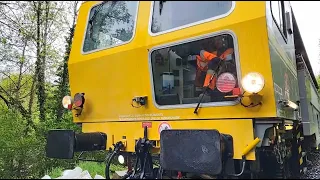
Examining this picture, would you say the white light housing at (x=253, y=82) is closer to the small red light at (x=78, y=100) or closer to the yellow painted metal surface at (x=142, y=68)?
the yellow painted metal surface at (x=142, y=68)

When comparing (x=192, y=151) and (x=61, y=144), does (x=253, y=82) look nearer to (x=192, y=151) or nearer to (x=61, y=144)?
(x=192, y=151)

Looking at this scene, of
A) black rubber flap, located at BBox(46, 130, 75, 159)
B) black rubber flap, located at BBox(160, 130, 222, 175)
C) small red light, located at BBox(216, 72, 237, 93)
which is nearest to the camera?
black rubber flap, located at BBox(160, 130, 222, 175)

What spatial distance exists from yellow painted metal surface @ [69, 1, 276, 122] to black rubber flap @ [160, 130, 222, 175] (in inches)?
16.1

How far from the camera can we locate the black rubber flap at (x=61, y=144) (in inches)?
125

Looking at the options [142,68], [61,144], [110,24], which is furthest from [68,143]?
[110,24]

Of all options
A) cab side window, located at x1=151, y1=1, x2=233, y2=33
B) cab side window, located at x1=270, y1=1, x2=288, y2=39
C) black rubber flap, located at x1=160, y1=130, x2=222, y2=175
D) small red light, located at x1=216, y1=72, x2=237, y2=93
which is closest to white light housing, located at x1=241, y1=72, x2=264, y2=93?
small red light, located at x1=216, y1=72, x2=237, y2=93

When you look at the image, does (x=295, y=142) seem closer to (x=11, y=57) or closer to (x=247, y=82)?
(x=247, y=82)

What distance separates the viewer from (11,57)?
8.16 metres

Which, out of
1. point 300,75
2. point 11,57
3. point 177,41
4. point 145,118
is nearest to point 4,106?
point 11,57

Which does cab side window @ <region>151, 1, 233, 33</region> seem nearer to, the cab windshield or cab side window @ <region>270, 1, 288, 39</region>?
the cab windshield

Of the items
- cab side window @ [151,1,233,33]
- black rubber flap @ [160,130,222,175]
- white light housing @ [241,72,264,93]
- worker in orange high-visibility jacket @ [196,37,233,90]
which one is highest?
cab side window @ [151,1,233,33]

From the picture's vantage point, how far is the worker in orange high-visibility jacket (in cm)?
269

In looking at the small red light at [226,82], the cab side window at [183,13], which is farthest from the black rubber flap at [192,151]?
the cab side window at [183,13]

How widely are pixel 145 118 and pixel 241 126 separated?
1.02m
